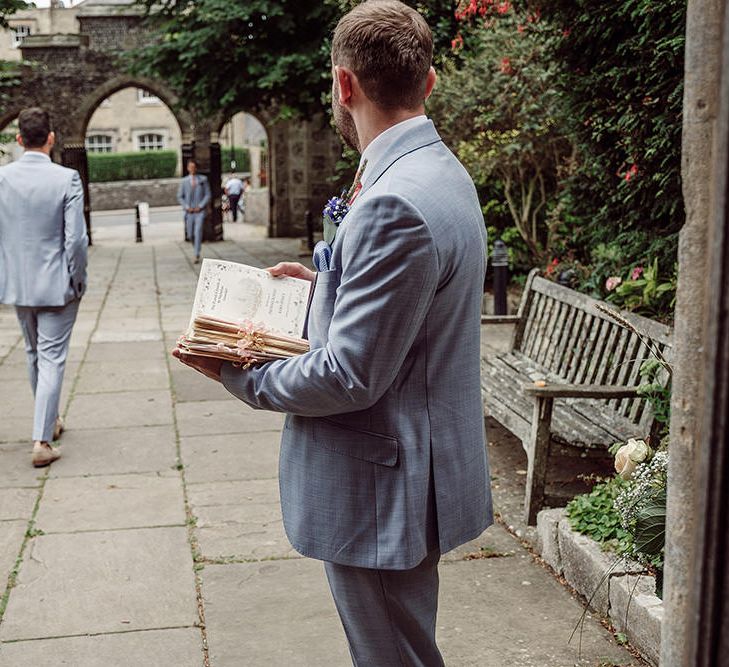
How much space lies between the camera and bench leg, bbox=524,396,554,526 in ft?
15.0

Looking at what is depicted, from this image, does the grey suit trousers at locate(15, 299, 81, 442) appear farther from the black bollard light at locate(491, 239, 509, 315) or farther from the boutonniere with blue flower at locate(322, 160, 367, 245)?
the black bollard light at locate(491, 239, 509, 315)

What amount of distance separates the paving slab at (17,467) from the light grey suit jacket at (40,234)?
3.06 feet

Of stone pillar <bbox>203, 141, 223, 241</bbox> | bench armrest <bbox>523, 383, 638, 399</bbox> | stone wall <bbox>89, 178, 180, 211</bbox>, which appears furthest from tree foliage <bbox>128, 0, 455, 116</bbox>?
stone wall <bbox>89, 178, 180, 211</bbox>

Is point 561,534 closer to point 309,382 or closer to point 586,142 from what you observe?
point 309,382

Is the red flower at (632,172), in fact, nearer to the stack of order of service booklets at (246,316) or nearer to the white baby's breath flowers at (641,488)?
the white baby's breath flowers at (641,488)

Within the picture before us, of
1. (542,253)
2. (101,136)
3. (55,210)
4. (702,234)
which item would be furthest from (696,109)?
(101,136)

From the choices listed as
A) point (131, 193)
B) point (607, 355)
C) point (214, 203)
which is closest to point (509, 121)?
point (607, 355)

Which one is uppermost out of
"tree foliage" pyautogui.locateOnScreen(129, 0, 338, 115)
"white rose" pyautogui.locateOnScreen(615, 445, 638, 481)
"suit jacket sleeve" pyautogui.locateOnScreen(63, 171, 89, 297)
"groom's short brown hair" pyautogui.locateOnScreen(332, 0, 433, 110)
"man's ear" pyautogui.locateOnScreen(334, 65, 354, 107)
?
"tree foliage" pyautogui.locateOnScreen(129, 0, 338, 115)

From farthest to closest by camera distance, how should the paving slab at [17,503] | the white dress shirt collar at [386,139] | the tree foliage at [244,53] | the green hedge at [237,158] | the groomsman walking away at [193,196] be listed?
the green hedge at [237,158] → the groomsman walking away at [193,196] → the tree foliage at [244,53] → the paving slab at [17,503] → the white dress shirt collar at [386,139]

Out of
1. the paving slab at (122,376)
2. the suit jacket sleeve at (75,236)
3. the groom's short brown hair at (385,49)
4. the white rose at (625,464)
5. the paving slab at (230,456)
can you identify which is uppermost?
the groom's short brown hair at (385,49)

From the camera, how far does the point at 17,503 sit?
17.2 feet

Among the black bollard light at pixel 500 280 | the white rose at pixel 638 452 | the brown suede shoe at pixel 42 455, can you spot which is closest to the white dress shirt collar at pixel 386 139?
the white rose at pixel 638 452

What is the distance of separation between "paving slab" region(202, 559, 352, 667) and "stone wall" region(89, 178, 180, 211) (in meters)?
37.4

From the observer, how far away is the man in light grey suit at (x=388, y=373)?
6.90 feet
